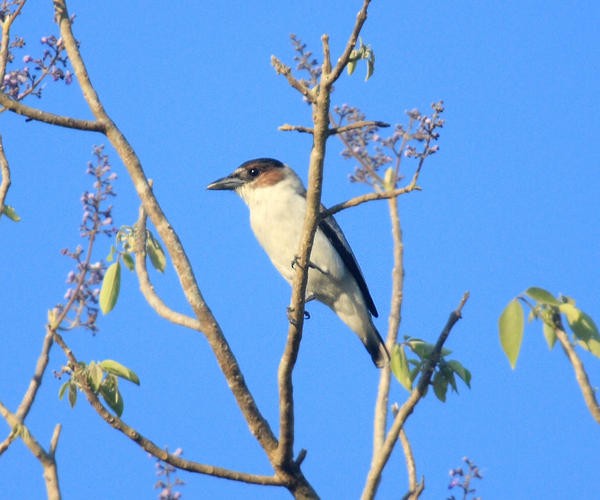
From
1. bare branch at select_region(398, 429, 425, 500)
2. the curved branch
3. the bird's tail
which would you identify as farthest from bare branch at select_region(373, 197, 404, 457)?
the bird's tail

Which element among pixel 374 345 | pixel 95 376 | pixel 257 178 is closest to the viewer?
pixel 95 376

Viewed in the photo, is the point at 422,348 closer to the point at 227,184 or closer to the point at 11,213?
the point at 11,213

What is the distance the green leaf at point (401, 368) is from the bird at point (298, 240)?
3.18 metres

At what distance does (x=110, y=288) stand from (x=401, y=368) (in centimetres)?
139

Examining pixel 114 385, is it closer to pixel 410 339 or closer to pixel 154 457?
pixel 154 457

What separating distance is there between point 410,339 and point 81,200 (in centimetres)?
181

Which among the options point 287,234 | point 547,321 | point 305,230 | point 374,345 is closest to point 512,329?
point 547,321

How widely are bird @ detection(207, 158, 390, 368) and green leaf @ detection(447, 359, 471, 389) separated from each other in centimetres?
324

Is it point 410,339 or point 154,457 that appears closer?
point 154,457

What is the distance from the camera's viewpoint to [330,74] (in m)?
3.84

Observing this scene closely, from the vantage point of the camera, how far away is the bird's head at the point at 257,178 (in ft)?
26.9

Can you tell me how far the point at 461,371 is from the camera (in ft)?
13.8

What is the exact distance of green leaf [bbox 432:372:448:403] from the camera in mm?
4293

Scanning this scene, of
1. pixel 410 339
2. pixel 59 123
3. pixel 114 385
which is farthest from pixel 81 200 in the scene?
pixel 410 339
